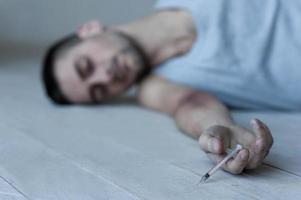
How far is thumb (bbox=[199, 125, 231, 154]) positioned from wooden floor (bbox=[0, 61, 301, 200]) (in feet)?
0.20

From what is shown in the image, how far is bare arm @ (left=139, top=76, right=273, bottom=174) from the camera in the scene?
44.8 inches

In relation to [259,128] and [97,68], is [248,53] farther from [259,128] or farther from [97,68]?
[259,128]

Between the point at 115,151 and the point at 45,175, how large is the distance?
0.25m

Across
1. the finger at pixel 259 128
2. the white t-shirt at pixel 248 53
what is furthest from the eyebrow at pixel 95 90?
the finger at pixel 259 128

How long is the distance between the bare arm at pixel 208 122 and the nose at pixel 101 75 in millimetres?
163

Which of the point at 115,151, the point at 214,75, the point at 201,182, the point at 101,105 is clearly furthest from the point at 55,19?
the point at 201,182

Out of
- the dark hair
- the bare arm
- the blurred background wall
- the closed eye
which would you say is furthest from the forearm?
the blurred background wall

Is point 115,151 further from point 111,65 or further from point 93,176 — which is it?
point 111,65

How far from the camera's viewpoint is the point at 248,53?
1.85 metres

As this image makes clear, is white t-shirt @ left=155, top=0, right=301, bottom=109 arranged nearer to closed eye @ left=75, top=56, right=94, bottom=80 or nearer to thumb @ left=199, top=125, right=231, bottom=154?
closed eye @ left=75, top=56, right=94, bottom=80

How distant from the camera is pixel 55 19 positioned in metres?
4.10

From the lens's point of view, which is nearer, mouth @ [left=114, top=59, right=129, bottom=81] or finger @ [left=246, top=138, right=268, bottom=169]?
finger @ [left=246, top=138, right=268, bottom=169]

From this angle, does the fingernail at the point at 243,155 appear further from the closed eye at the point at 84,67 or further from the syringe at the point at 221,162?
the closed eye at the point at 84,67

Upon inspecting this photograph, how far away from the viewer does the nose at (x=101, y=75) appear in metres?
2.03
